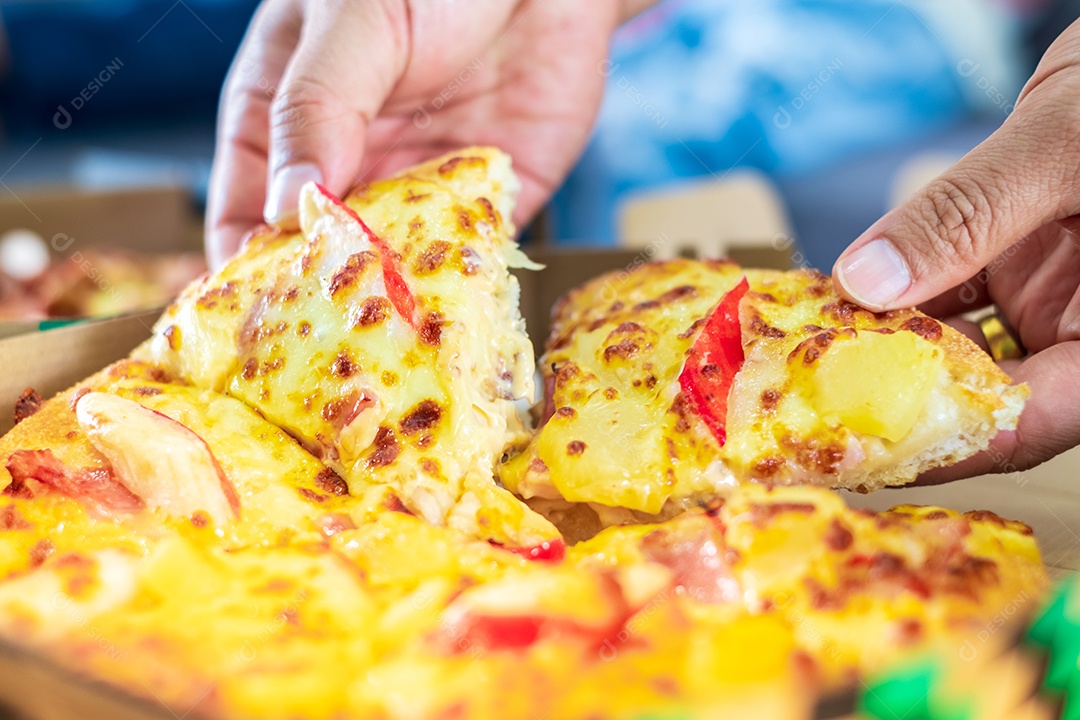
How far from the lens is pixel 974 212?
1273mm

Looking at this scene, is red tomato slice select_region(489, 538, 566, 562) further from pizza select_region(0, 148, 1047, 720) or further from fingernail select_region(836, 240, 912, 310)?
fingernail select_region(836, 240, 912, 310)

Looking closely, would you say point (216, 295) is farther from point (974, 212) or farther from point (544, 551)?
point (974, 212)

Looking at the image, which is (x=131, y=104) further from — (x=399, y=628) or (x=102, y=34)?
(x=399, y=628)

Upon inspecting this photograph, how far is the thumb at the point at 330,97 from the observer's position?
177cm

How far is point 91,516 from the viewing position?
1.08 metres

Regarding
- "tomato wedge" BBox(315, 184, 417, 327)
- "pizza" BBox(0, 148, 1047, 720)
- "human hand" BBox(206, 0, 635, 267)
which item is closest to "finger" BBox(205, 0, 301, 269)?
"human hand" BBox(206, 0, 635, 267)

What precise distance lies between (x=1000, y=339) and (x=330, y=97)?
4.51 ft

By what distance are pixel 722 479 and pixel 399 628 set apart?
48 cm

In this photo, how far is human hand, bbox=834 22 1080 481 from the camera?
4.17 ft

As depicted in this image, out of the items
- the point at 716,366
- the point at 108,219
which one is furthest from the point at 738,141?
the point at 716,366

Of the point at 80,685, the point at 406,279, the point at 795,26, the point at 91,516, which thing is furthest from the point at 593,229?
the point at 80,685

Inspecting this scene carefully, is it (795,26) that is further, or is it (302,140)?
(795,26)

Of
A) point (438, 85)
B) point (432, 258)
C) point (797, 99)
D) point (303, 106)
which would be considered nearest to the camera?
point (432, 258)

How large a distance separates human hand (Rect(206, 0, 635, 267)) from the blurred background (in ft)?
1.74
